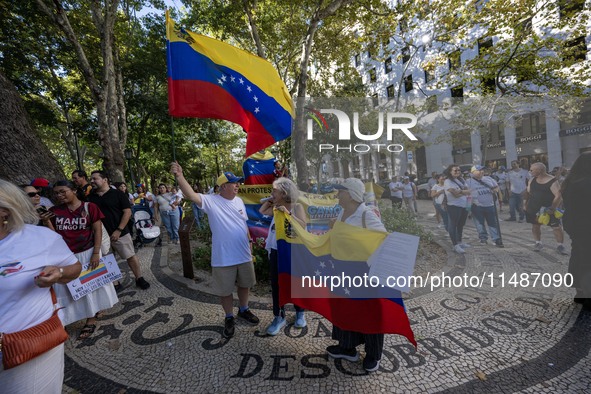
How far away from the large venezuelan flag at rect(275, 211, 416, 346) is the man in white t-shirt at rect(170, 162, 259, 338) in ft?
1.48

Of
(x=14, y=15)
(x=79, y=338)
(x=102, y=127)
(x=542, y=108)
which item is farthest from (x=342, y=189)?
(x=14, y=15)

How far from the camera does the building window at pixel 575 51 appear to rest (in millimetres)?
7250

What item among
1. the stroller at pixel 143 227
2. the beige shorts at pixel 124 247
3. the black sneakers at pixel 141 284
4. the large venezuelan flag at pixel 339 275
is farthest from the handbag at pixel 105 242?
the stroller at pixel 143 227

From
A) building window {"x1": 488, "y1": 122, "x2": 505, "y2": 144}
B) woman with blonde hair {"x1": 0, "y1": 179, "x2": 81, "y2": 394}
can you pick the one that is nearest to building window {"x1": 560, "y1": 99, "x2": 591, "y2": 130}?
building window {"x1": 488, "y1": 122, "x2": 505, "y2": 144}

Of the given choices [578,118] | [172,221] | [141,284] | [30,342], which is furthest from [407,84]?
[30,342]

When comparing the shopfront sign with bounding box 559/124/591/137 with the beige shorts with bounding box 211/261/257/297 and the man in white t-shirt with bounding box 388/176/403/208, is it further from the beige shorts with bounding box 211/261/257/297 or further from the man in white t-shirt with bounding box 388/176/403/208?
the beige shorts with bounding box 211/261/257/297

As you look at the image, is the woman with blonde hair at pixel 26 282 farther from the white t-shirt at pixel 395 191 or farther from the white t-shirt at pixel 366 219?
the white t-shirt at pixel 395 191

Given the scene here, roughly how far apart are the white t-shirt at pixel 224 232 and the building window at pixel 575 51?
32.5 feet

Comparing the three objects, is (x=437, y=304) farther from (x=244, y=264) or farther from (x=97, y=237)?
(x=97, y=237)

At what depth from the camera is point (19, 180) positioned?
4.28 metres

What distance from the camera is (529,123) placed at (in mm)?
4801

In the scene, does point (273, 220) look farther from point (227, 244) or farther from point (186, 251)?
point (186, 251)

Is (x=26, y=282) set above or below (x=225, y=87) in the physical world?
below

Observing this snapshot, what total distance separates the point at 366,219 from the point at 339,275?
1.95 feet
